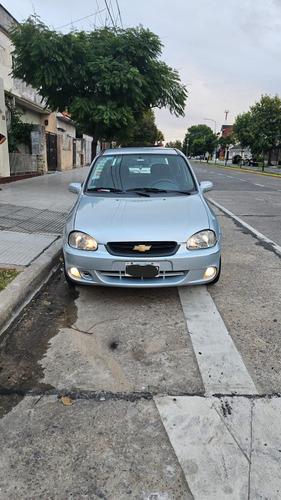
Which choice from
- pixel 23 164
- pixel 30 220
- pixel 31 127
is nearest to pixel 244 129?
pixel 31 127

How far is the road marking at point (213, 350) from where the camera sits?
2578mm

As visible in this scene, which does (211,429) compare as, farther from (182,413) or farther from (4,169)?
(4,169)

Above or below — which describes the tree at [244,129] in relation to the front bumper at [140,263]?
above

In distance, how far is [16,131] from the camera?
17.8 m

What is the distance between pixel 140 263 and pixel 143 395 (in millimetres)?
1328

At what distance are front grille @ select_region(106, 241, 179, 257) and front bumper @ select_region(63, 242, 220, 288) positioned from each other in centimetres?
4

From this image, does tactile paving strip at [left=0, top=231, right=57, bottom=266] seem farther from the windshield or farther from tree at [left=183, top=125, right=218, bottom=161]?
tree at [left=183, top=125, right=218, bottom=161]

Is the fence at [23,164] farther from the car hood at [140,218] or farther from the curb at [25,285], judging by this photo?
the car hood at [140,218]

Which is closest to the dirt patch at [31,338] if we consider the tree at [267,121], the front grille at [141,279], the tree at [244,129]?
the front grille at [141,279]

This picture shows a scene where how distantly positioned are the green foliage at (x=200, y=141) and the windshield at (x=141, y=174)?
274ft

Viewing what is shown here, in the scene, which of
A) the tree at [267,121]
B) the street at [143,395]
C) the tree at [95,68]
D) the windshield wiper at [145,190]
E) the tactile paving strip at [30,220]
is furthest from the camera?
the tree at [267,121]

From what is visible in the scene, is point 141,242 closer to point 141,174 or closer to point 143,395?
point 143,395

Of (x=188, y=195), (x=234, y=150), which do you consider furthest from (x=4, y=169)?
(x=234, y=150)

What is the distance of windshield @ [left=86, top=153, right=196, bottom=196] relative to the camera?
15.7 feet
